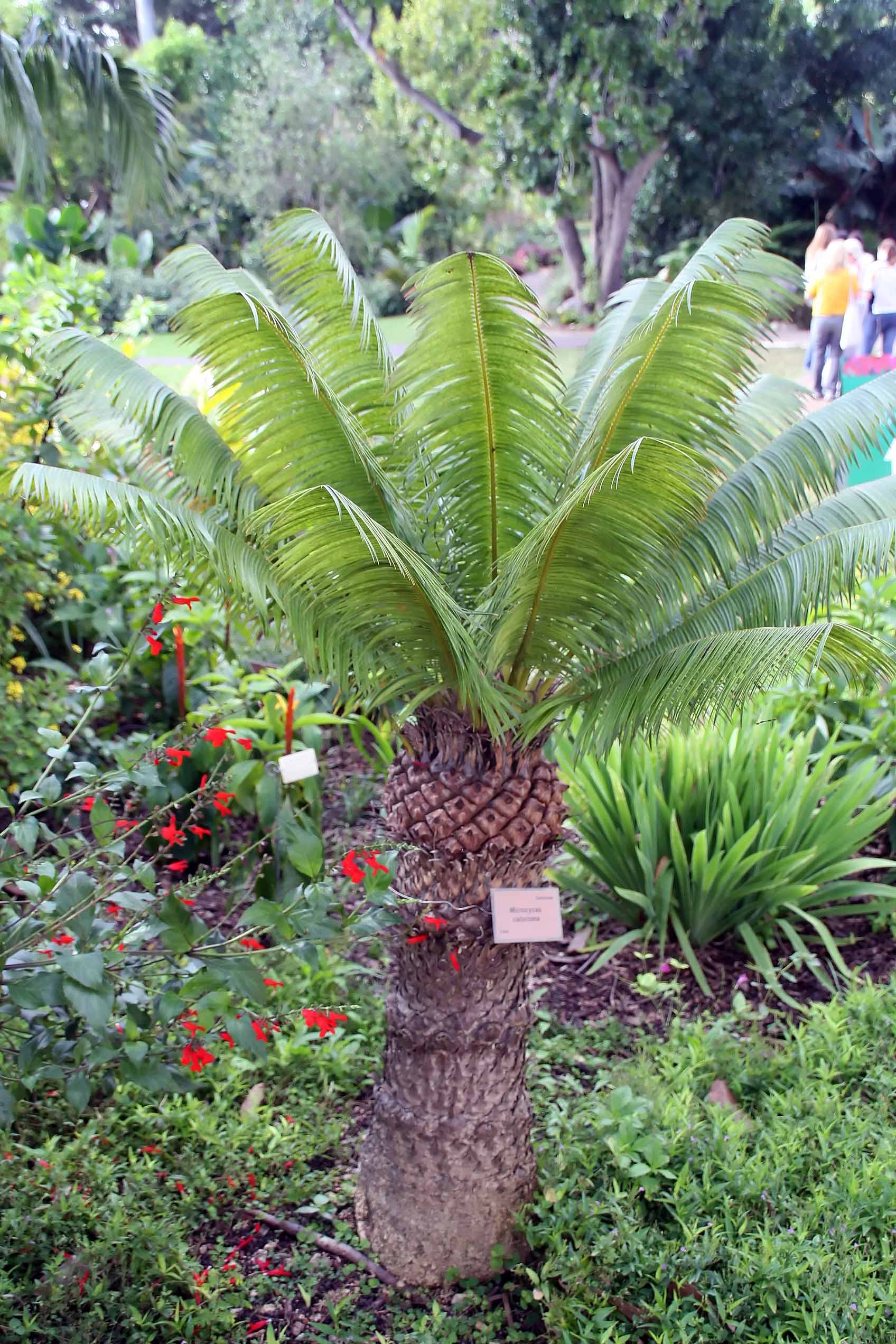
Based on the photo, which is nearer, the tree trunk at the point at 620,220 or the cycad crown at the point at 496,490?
the cycad crown at the point at 496,490

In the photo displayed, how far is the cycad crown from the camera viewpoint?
1.99m

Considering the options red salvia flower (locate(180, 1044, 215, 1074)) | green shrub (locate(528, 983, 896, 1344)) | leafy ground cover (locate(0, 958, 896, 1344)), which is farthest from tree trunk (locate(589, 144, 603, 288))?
red salvia flower (locate(180, 1044, 215, 1074))

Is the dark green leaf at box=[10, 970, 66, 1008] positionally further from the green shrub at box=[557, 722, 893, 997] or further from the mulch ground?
the green shrub at box=[557, 722, 893, 997]

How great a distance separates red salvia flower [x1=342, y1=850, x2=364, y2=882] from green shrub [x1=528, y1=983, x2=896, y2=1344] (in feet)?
3.23

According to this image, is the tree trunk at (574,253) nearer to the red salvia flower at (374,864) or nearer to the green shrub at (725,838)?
the green shrub at (725,838)

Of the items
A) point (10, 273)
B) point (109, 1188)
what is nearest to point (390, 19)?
point (10, 273)

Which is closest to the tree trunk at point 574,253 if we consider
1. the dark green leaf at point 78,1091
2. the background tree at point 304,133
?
the background tree at point 304,133

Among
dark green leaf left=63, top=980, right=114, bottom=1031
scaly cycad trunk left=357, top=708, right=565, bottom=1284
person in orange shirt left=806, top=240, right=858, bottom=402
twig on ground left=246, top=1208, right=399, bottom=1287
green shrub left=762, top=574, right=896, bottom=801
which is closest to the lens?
dark green leaf left=63, top=980, right=114, bottom=1031

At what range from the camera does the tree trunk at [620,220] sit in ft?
47.2

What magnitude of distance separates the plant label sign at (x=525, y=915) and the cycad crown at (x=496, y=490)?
0.36 m

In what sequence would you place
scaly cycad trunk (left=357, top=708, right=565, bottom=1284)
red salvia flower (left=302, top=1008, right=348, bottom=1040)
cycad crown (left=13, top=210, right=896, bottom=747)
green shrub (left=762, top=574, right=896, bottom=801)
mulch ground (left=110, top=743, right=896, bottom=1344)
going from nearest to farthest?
cycad crown (left=13, top=210, right=896, bottom=747) → red salvia flower (left=302, top=1008, right=348, bottom=1040) → scaly cycad trunk (left=357, top=708, right=565, bottom=1284) → mulch ground (left=110, top=743, right=896, bottom=1344) → green shrub (left=762, top=574, right=896, bottom=801)

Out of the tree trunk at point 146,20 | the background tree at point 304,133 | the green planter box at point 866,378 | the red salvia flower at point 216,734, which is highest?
the tree trunk at point 146,20

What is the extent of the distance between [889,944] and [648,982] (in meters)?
0.97

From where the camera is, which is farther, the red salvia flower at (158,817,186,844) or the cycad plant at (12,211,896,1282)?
the red salvia flower at (158,817,186,844)
